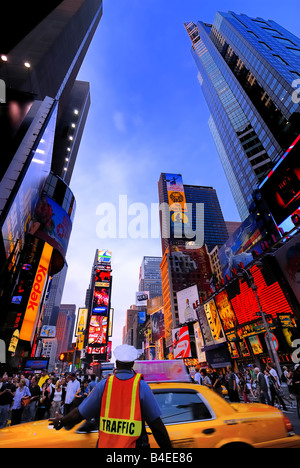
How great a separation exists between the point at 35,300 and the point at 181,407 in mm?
29063

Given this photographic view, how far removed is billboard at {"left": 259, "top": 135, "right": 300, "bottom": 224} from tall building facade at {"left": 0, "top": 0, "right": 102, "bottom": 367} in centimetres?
2847

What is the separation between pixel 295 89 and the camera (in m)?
46.2

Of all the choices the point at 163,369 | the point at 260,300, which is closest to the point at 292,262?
the point at 260,300

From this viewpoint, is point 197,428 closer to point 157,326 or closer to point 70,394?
point 70,394

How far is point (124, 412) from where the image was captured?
6.77ft

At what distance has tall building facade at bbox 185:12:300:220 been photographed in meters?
53.2

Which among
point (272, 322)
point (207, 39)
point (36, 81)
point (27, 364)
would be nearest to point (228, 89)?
point (207, 39)

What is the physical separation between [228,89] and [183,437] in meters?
96.2

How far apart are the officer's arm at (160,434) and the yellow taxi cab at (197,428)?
47.3 inches

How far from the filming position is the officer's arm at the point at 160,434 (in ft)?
6.73

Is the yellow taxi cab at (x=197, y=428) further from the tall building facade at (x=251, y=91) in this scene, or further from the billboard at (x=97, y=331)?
the billboard at (x=97, y=331)

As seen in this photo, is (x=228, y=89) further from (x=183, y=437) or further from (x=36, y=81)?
(x=183, y=437)

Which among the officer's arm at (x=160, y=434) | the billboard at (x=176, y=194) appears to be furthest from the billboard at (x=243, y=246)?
the officer's arm at (x=160, y=434)

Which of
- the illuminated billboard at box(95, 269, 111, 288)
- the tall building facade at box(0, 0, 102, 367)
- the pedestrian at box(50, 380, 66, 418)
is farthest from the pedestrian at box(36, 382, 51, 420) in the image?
the illuminated billboard at box(95, 269, 111, 288)
